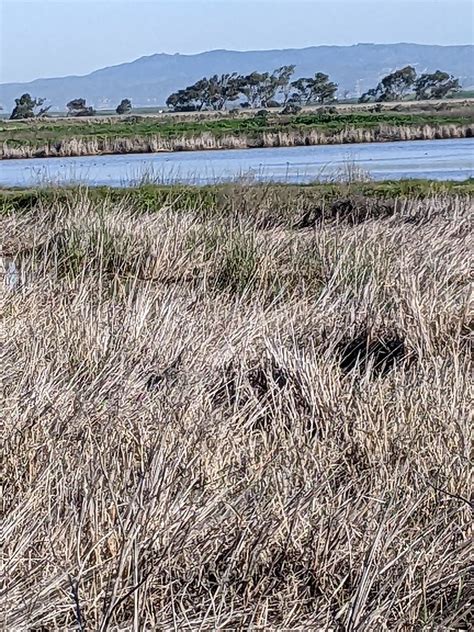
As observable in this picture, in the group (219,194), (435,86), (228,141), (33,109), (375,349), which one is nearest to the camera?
(375,349)

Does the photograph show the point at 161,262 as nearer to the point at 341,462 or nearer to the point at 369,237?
the point at 369,237

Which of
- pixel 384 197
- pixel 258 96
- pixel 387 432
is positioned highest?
pixel 387 432

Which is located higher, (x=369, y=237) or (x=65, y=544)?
(x=65, y=544)

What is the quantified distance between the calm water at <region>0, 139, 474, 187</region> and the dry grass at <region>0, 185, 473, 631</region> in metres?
10.9

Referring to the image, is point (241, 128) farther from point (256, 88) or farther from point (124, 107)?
point (124, 107)

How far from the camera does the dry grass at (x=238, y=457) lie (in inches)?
157

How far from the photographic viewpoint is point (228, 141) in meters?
39.6

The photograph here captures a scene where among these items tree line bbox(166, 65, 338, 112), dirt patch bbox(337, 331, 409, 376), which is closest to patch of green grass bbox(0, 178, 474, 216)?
dirt patch bbox(337, 331, 409, 376)

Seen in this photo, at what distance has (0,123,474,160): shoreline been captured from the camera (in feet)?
128

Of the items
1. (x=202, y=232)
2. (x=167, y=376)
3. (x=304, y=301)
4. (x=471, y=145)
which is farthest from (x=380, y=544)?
(x=471, y=145)

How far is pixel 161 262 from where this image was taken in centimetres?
1271

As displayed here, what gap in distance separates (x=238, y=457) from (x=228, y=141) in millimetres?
34864

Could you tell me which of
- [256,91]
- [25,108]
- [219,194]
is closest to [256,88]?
[256,91]

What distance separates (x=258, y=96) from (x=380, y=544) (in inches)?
3571
